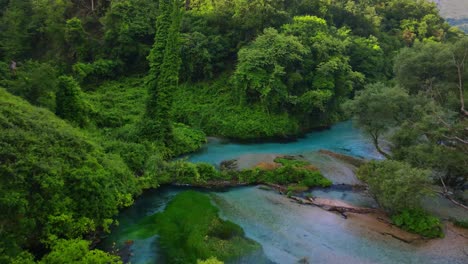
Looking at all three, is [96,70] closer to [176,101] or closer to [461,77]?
[176,101]

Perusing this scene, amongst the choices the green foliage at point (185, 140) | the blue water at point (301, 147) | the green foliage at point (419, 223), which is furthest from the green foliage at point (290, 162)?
the green foliage at point (419, 223)

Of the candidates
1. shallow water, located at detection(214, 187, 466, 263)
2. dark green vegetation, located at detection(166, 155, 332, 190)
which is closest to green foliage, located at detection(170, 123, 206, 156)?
dark green vegetation, located at detection(166, 155, 332, 190)

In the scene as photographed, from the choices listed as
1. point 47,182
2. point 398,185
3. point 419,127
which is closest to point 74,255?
point 47,182

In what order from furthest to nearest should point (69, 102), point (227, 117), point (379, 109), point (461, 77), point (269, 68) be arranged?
1. point (227, 117)
2. point (269, 68)
3. point (461, 77)
4. point (379, 109)
5. point (69, 102)

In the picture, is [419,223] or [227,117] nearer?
[419,223]

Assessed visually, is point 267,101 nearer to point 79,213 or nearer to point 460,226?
point 460,226

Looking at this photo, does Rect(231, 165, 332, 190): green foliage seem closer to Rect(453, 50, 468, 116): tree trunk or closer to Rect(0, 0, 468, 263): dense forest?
Rect(0, 0, 468, 263): dense forest

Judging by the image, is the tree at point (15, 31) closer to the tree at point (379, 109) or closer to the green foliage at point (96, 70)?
the green foliage at point (96, 70)
